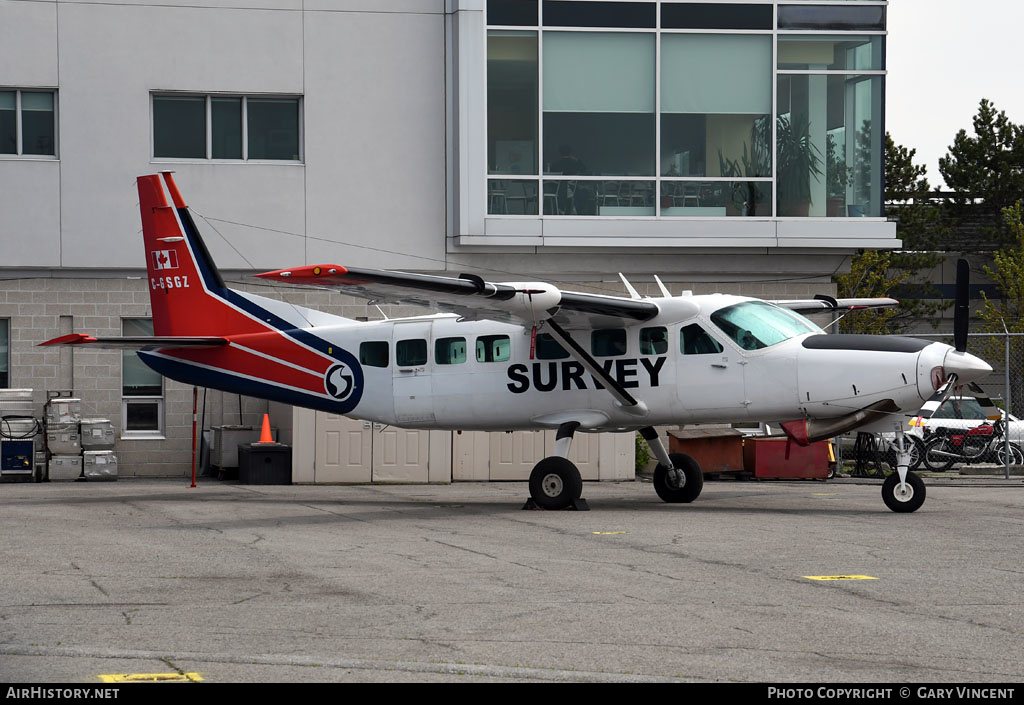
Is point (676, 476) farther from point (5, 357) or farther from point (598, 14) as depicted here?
point (5, 357)

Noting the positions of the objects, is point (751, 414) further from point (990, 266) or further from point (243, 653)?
point (990, 266)

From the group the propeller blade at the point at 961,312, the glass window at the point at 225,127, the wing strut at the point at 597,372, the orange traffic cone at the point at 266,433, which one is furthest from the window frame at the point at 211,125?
the propeller blade at the point at 961,312

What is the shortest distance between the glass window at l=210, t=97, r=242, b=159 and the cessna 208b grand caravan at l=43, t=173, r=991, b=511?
4483 millimetres

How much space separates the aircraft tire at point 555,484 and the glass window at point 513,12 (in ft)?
34.4

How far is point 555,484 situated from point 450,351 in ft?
8.15

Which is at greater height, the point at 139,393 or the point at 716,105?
the point at 716,105

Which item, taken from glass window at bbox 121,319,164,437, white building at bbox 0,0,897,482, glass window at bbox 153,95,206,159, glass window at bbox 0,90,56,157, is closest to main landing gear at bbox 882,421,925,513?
white building at bbox 0,0,897,482

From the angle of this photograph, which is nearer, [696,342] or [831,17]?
[696,342]

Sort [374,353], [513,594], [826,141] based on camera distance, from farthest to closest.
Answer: [826,141] → [374,353] → [513,594]

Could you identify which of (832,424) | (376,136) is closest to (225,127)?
(376,136)

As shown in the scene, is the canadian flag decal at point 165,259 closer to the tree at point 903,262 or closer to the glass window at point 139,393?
the glass window at point 139,393

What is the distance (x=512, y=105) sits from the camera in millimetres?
23438

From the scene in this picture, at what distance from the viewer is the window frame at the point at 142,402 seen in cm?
2308

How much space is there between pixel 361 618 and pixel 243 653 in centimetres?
124
